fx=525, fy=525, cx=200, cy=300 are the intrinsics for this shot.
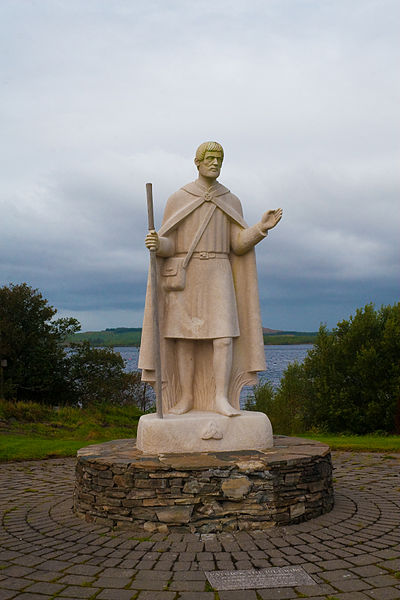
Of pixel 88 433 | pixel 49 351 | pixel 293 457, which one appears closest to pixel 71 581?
pixel 293 457

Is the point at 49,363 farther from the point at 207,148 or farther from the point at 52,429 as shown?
the point at 207,148

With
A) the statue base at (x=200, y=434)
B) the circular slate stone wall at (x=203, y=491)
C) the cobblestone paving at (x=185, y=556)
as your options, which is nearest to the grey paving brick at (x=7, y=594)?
the cobblestone paving at (x=185, y=556)

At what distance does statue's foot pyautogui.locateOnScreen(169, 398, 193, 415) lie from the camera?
6096mm

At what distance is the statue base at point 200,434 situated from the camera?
5496 mm

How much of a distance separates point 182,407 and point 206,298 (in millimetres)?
1313

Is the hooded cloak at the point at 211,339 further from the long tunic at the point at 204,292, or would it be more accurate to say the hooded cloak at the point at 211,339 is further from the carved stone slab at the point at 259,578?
the carved stone slab at the point at 259,578

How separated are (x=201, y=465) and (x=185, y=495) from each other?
30cm

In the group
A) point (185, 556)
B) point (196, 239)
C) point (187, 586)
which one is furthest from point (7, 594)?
point (196, 239)

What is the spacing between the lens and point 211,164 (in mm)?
6051

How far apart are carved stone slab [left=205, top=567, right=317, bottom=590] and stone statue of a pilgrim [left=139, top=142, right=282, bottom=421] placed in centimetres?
217

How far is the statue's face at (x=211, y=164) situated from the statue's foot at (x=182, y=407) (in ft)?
8.74

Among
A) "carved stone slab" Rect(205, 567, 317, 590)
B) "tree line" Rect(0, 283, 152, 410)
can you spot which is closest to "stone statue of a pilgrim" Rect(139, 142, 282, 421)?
"carved stone slab" Rect(205, 567, 317, 590)

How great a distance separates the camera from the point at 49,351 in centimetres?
2678

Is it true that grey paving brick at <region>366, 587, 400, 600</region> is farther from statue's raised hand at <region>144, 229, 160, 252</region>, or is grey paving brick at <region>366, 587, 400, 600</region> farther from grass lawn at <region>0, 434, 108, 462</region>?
grass lawn at <region>0, 434, 108, 462</region>
